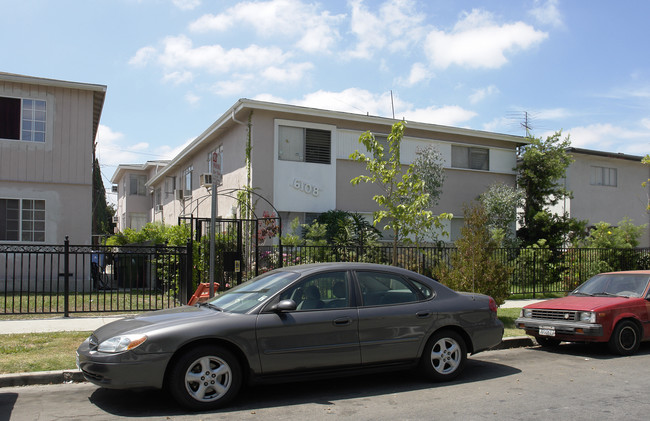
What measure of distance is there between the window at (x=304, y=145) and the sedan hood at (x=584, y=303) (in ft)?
32.8

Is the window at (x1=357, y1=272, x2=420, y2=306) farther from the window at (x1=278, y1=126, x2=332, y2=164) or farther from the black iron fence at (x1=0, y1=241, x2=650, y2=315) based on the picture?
the window at (x1=278, y1=126, x2=332, y2=164)

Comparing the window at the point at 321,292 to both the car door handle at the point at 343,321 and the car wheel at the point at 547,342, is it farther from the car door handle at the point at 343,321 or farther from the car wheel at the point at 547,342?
the car wheel at the point at 547,342

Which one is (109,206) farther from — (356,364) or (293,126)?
(356,364)

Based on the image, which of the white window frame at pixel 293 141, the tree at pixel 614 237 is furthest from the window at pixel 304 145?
the tree at pixel 614 237

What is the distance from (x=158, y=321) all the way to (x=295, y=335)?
4.75 feet

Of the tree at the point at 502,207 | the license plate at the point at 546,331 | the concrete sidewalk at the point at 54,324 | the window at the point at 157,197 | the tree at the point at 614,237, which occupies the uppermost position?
the window at the point at 157,197

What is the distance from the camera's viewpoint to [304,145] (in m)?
17.8

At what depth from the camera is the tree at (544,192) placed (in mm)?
20547

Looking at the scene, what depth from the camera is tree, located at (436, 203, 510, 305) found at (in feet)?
35.7

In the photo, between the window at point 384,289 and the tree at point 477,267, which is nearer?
the window at point 384,289

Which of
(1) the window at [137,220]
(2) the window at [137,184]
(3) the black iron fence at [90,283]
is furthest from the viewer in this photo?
(1) the window at [137,220]

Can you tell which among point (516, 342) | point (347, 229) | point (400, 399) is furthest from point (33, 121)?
point (400, 399)

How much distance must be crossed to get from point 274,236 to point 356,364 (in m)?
10.7

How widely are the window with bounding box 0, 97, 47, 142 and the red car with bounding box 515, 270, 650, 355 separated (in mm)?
14393
